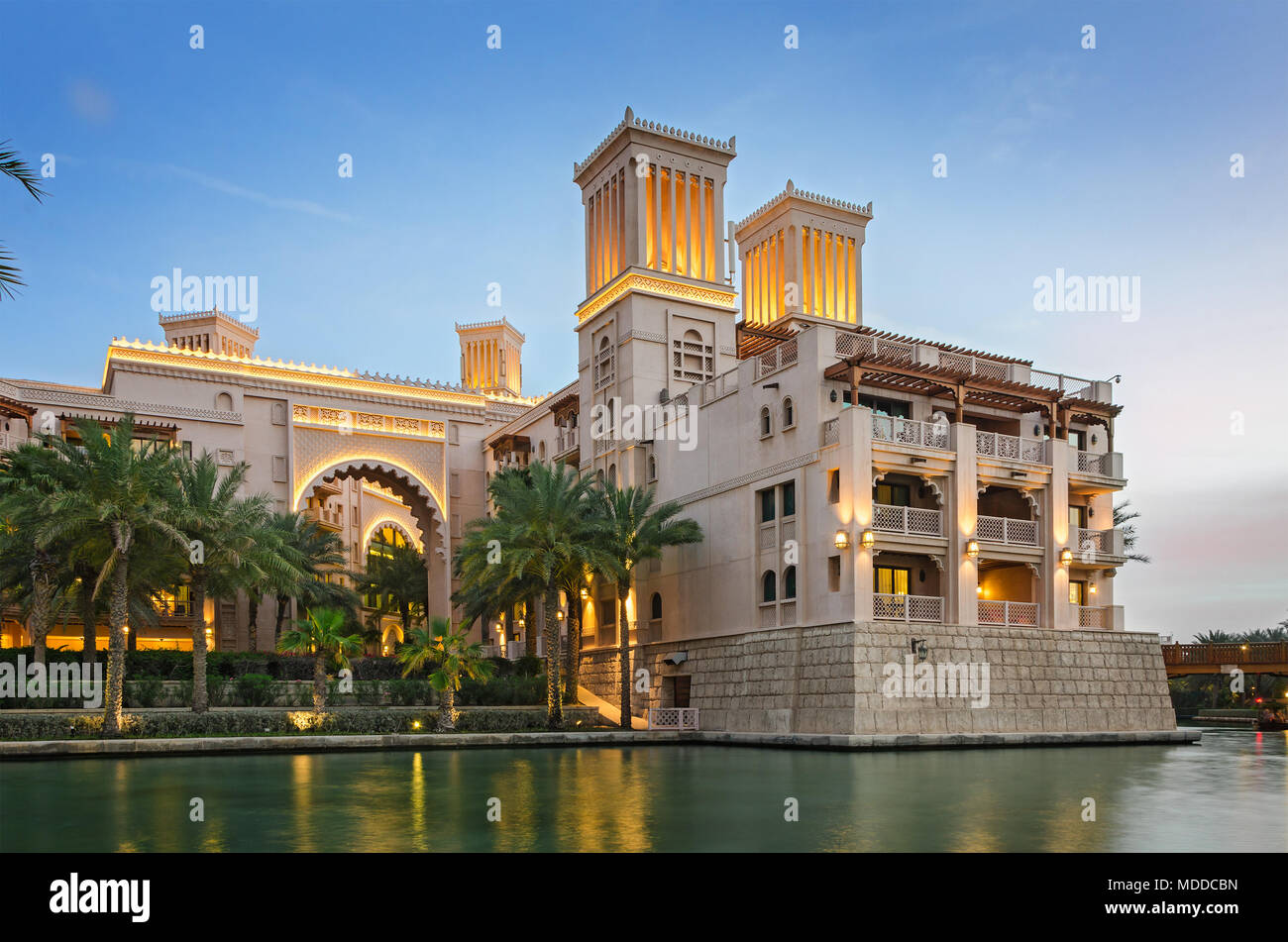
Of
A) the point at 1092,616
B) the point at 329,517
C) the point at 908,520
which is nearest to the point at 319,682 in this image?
the point at 908,520

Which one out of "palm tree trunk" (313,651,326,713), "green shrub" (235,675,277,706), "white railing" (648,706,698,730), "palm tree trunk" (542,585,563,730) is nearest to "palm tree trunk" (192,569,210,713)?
"green shrub" (235,675,277,706)

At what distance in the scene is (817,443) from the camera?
3281 cm

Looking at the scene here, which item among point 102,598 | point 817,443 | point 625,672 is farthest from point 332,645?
point 817,443

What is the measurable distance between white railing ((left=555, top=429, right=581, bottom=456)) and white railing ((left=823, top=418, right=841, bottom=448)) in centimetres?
1728

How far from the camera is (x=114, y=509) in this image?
27594 millimetres

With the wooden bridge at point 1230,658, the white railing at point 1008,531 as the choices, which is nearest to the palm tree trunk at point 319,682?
the white railing at point 1008,531

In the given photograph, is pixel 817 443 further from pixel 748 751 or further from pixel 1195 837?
pixel 1195 837

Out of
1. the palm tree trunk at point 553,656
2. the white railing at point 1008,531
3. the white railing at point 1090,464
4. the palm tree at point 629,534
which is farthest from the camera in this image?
the white railing at point 1090,464

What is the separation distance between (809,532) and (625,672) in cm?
756

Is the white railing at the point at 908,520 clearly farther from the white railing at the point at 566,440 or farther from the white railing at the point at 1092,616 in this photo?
the white railing at the point at 566,440

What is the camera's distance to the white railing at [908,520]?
3225cm

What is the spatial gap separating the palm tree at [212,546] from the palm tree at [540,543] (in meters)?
5.54

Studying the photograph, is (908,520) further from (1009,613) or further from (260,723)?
(260,723)

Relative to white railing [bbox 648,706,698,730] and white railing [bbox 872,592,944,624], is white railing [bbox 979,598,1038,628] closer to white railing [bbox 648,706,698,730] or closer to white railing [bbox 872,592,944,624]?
white railing [bbox 872,592,944,624]
